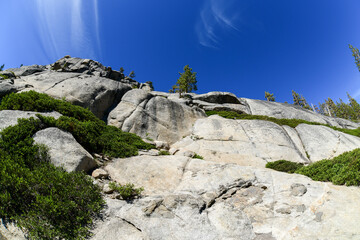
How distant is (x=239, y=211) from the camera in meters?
7.16

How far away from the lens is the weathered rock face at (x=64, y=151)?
8470 mm

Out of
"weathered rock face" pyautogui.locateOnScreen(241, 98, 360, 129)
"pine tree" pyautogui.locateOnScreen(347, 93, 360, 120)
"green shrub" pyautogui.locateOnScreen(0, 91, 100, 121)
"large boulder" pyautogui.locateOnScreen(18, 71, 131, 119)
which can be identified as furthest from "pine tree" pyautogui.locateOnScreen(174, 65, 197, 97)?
"pine tree" pyautogui.locateOnScreen(347, 93, 360, 120)

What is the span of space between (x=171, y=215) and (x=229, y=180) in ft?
12.6

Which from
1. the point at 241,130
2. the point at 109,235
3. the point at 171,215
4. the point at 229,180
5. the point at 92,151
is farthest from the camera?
the point at 241,130

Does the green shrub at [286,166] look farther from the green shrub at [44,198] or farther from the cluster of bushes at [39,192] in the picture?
the green shrub at [44,198]

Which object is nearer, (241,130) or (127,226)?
(127,226)

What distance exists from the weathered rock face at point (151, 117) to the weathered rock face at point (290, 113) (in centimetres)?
1809

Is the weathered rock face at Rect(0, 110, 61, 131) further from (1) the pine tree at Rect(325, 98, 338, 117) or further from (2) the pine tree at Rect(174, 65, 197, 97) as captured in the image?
(1) the pine tree at Rect(325, 98, 338, 117)

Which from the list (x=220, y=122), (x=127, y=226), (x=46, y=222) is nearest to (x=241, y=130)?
(x=220, y=122)

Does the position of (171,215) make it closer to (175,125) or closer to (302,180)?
(302,180)

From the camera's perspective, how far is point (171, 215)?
6773 mm

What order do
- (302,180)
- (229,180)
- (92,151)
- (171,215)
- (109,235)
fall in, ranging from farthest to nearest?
1. (92,151)
2. (229,180)
3. (302,180)
4. (171,215)
5. (109,235)

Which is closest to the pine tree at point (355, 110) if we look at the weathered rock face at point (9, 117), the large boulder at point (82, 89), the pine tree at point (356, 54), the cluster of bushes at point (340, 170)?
the pine tree at point (356, 54)

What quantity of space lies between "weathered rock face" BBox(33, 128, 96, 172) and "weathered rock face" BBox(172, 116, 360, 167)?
1000 centimetres
